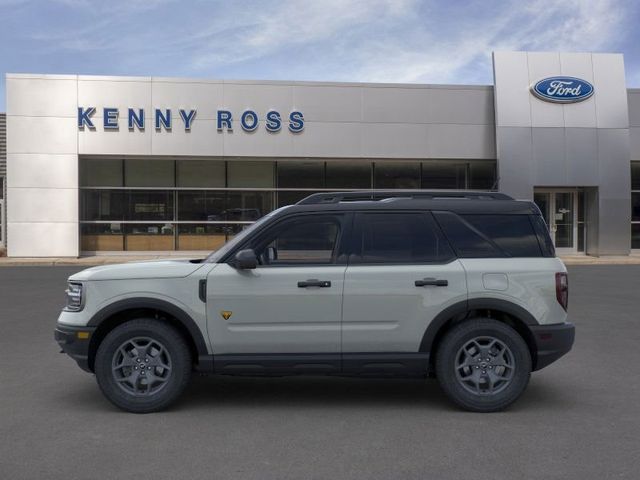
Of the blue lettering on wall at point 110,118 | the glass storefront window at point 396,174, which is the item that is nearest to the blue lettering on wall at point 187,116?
the blue lettering on wall at point 110,118

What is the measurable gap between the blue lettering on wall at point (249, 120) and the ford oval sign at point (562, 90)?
9940 millimetres

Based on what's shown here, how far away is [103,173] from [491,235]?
69.5ft

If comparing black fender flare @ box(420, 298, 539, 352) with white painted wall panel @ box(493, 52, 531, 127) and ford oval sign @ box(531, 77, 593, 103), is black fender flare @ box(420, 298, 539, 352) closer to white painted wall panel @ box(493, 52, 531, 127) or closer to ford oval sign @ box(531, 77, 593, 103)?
white painted wall panel @ box(493, 52, 531, 127)

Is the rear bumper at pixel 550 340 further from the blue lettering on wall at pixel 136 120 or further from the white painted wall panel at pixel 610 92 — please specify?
the white painted wall panel at pixel 610 92

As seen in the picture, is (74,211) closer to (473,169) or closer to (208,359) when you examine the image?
(473,169)

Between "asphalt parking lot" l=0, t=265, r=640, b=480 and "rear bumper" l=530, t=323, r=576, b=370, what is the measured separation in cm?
48

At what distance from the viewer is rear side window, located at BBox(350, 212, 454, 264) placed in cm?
557

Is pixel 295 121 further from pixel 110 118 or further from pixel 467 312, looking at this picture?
pixel 467 312

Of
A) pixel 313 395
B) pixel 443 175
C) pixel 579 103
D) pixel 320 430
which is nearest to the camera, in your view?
pixel 320 430

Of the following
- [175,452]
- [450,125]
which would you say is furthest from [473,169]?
[175,452]

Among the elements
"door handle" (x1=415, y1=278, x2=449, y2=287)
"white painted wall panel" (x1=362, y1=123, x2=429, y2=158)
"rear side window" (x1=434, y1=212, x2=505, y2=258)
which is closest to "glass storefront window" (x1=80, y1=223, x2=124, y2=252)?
"white painted wall panel" (x1=362, y1=123, x2=429, y2=158)

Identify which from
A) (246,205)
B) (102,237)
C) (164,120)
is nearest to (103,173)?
(102,237)

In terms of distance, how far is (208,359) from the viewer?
5.40 m

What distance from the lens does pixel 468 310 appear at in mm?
5480
